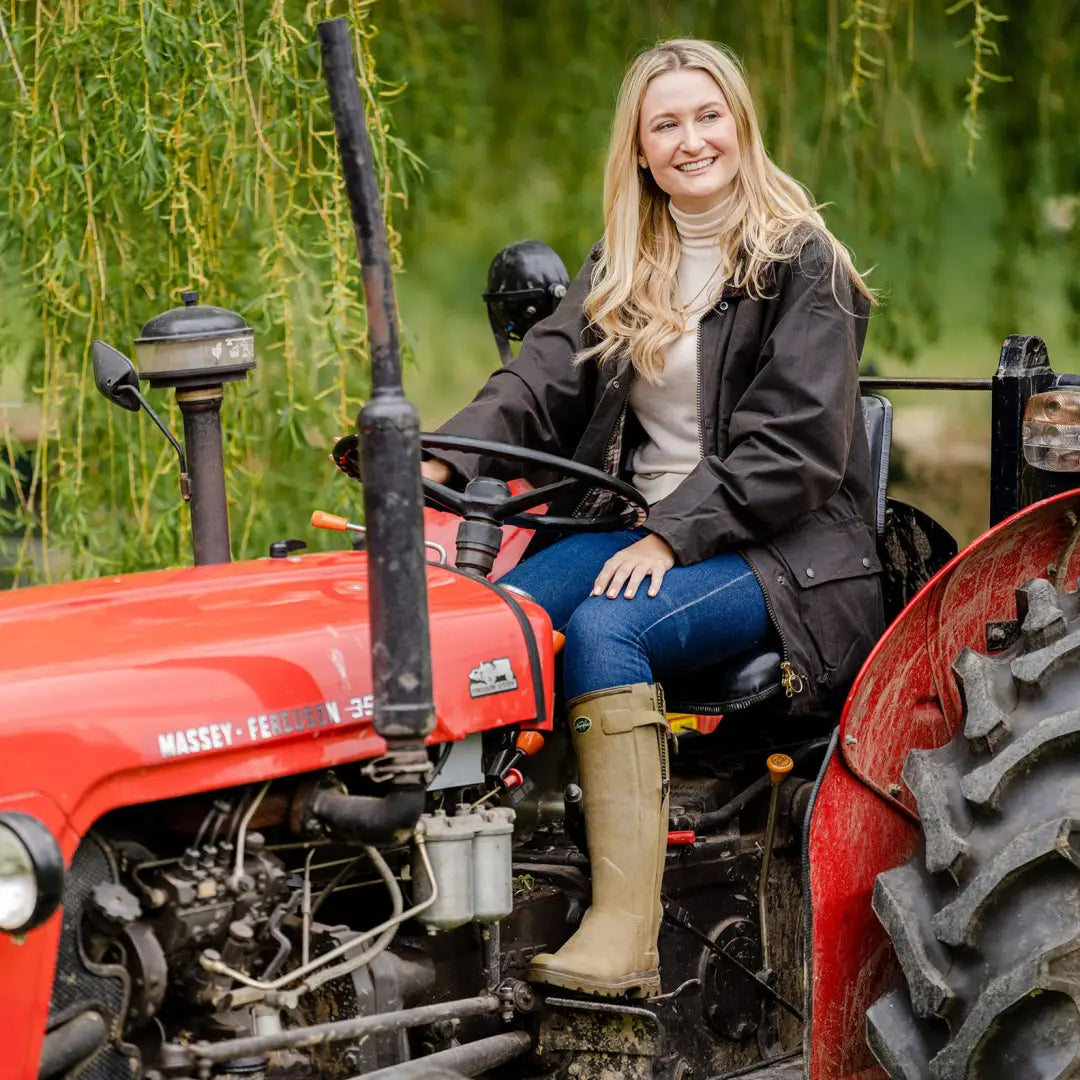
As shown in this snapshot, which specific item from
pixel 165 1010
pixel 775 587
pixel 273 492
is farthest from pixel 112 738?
pixel 273 492

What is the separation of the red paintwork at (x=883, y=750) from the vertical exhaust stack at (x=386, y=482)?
778 millimetres

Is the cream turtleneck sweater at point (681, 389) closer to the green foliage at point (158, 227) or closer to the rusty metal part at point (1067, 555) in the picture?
the rusty metal part at point (1067, 555)

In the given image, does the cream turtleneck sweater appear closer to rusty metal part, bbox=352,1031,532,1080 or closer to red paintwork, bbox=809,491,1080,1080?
red paintwork, bbox=809,491,1080,1080

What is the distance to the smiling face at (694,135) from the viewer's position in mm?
2873

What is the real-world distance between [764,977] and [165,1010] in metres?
A: 1.00

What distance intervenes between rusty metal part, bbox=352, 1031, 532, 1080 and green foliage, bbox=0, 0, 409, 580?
1924 mm

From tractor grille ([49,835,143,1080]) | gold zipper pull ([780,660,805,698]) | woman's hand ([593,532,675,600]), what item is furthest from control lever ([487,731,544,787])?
tractor grille ([49,835,143,1080])

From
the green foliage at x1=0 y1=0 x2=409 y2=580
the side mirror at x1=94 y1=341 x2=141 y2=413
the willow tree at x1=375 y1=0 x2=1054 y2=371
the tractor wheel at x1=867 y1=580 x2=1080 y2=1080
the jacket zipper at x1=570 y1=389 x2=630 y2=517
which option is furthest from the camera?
the willow tree at x1=375 y1=0 x2=1054 y2=371

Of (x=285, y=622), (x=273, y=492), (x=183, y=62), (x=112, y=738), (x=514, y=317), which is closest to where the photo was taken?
(x=112, y=738)

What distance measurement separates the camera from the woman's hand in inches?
102

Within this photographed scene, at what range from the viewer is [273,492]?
15.3 ft

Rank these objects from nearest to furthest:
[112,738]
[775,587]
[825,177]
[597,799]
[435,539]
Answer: [112,738], [597,799], [775,587], [435,539], [825,177]

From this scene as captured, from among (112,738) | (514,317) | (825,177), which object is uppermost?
(825,177)

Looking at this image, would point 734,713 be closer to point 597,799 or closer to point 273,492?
point 597,799
